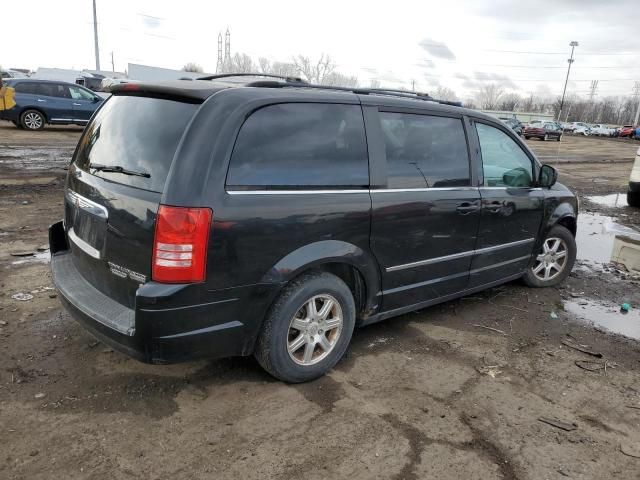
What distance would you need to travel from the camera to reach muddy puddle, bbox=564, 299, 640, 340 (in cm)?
453

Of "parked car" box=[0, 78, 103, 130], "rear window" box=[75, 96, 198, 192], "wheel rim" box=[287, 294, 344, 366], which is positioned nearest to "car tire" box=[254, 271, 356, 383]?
"wheel rim" box=[287, 294, 344, 366]

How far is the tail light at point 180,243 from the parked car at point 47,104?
1608 centimetres

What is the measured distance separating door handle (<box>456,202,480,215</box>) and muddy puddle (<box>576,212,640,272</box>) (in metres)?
2.99

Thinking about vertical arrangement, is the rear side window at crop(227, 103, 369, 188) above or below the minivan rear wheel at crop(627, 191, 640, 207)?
above

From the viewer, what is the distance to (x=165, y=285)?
2.61 m

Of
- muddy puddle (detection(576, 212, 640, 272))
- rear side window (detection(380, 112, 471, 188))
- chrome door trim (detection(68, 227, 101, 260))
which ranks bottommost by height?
muddy puddle (detection(576, 212, 640, 272))

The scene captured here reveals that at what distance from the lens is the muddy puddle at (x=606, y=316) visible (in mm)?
4531

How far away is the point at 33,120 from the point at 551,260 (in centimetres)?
1745

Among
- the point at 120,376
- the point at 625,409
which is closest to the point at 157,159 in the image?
the point at 120,376

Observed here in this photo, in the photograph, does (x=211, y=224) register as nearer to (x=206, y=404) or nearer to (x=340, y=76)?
(x=206, y=404)

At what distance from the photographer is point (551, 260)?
5.36m

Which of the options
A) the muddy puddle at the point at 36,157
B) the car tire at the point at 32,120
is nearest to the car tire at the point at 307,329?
the muddy puddle at the point at 36,157

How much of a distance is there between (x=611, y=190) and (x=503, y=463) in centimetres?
1287

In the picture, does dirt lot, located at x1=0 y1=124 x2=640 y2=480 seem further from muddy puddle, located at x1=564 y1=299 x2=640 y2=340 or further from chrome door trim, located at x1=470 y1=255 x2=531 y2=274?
chrome door trim, located at x1=470 y1=255 x2=531 y2=274
